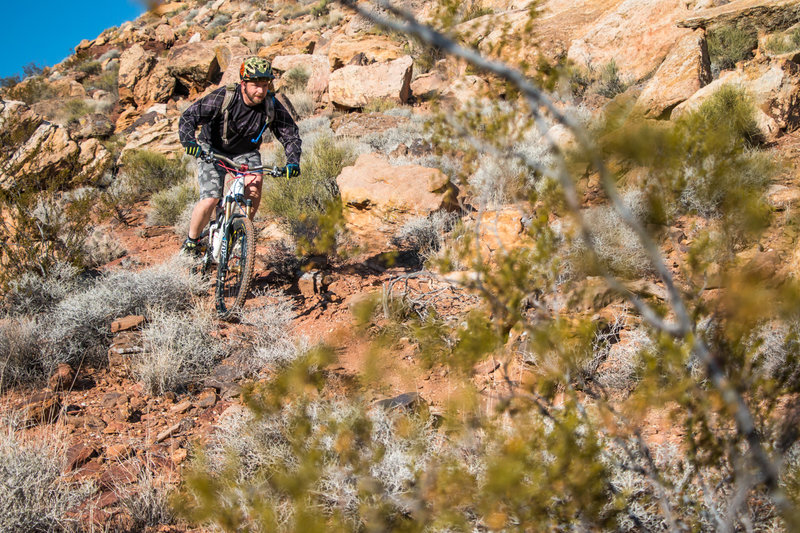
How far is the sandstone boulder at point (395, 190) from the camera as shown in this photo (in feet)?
17.3

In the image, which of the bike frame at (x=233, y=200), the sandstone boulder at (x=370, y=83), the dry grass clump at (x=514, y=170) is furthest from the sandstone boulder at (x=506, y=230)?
the sandstone boulder at (x=370, y=83)

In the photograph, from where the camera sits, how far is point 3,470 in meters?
2.16

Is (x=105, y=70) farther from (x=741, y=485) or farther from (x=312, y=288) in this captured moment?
(x=741, y=485)

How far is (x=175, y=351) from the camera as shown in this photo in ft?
11.3

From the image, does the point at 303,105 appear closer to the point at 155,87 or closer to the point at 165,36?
the point at 155,87

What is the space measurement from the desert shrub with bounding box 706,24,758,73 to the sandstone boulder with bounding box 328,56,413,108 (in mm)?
6318

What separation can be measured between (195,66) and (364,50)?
6674 mm

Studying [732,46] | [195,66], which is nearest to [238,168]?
[732,46]

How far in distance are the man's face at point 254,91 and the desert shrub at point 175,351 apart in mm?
1852

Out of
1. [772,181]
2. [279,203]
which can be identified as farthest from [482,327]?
[279,203]

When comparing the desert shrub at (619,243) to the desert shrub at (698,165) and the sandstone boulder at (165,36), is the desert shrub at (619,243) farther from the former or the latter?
the sandstone boulder at (165,36)

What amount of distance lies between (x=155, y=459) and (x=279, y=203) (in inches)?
150

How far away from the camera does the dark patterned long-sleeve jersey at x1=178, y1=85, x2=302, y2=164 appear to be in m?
4.22

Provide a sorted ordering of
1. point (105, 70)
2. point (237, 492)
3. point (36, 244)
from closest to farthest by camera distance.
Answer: point (237, 492)
point (36, 244)
point (105, 70)
